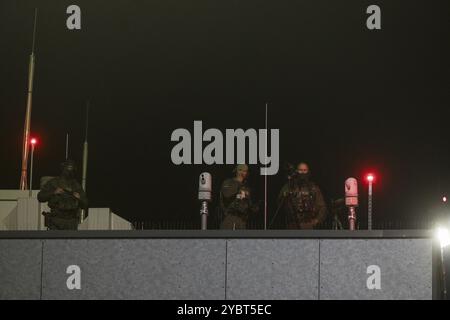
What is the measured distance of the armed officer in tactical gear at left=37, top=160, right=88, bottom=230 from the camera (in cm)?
752

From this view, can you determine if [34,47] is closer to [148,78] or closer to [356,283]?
[148,78]

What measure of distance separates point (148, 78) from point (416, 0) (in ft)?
9.33

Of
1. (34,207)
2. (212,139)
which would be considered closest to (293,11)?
(212,139)

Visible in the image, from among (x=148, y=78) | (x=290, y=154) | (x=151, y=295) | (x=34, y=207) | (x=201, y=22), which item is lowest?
(x=151, y=295)

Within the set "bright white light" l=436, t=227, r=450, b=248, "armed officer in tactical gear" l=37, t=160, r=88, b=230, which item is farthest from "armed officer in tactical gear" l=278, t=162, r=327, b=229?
"bright white light" l=436, t=227, r=450, b=248

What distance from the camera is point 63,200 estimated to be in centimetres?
755

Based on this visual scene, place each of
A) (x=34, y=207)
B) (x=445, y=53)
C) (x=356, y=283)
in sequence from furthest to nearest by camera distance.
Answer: (x=445, y=53) < (x=34, y=207) < (x=356, y=283)

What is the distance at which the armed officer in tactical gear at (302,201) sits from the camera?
8.03m

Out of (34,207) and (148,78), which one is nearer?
(34,207)

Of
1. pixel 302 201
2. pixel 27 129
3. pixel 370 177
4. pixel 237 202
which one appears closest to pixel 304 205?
pixel 302 201

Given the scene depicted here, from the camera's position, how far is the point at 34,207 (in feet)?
28.2

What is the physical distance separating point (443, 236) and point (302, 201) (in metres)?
2.08

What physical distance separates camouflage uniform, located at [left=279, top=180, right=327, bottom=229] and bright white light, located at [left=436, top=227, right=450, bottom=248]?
76.2 inches

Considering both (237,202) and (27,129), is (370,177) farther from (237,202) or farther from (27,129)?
(27,129)
